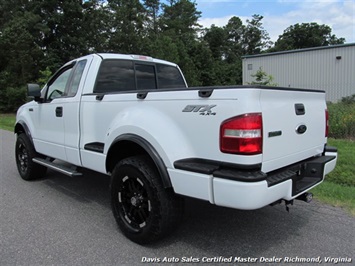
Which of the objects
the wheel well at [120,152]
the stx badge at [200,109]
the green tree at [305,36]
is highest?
the green tree at [305,36]

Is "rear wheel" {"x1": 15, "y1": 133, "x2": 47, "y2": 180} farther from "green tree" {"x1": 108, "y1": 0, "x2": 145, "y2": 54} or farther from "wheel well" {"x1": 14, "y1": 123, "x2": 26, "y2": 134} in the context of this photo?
"green tree" {"x1": 108, "y1": 0, "x2": 145, "y2": 54}

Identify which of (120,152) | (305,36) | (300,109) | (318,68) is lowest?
(120,152)

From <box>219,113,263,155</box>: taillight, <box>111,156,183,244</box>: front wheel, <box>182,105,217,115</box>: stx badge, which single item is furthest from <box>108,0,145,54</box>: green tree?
<box>219,113,263,155</box>: taillight

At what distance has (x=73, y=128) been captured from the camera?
14.3 feet

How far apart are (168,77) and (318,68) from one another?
23701 millimetres

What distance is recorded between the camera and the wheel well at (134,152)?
303 centimetres

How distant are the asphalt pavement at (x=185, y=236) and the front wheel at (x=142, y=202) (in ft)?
0.64

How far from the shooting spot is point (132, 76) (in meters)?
4.83

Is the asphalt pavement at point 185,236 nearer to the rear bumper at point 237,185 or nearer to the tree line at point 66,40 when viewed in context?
the rear bumper at point 237,185

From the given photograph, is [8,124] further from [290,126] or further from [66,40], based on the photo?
[290,126]

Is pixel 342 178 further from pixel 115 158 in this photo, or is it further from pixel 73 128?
pixel 73 128

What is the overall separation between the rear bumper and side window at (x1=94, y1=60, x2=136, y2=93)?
2.03 metres

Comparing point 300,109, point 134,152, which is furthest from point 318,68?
point 134,152

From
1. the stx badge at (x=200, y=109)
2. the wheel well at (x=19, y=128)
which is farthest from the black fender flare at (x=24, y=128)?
the stx badge at (x=200, y=109)
